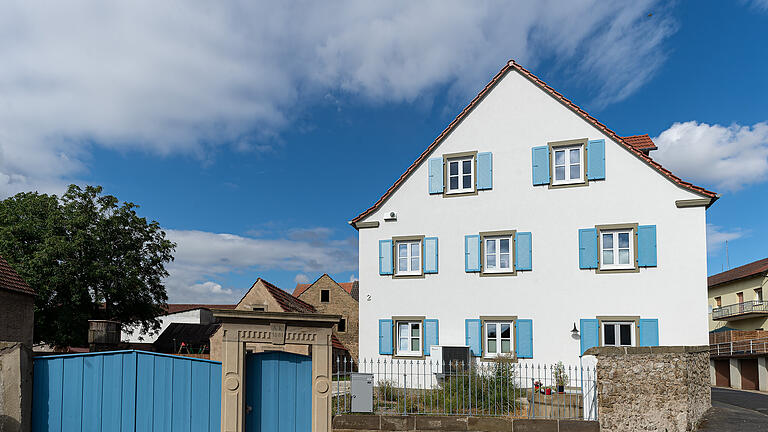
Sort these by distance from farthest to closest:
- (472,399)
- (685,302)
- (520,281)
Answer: (520,281) → (685,302) → (472,399)

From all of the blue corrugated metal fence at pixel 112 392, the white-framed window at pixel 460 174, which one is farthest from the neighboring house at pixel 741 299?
the blue corrugated metal fence at pixel 112 392

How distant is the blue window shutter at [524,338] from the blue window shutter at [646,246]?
407 centimetres

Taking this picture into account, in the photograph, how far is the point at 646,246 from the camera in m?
18.2

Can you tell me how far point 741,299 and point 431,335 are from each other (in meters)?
35.0

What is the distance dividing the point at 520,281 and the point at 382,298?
5.03m

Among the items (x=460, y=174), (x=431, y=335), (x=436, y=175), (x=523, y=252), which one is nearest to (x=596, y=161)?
(x=523, y=252)

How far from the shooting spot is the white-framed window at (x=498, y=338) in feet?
64.2

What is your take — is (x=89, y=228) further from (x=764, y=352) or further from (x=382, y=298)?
(x=764, y=352)

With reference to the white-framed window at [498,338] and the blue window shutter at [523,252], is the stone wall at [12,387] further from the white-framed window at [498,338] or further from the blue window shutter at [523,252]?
the blue window shutter at [523,252]

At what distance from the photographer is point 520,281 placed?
19.6m

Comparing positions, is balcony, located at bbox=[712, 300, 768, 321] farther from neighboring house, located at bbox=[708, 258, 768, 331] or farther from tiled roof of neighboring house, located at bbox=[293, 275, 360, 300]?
tiled roof of neighboring house, located at bbox=[293, 275, 360, 300]

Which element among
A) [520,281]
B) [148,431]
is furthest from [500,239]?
[148,431]

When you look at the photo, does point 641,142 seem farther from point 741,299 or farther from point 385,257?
point 741,299

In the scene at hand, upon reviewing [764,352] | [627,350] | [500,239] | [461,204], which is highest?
[461,204]
